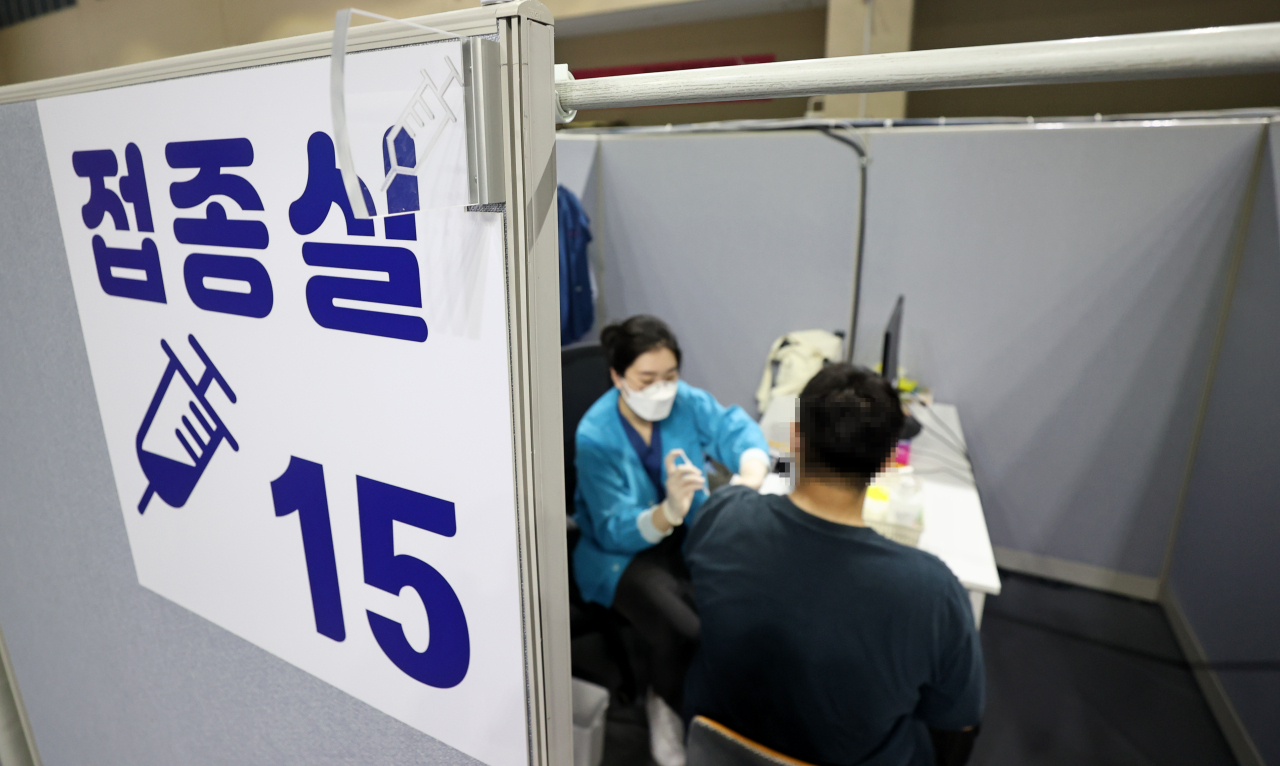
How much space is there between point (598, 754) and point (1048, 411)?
74.2 inches

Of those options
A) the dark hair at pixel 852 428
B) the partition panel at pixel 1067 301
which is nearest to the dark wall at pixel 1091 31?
the partition panel at pixel 1067 301

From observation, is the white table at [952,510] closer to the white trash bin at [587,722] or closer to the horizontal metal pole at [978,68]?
the white trash bin at [587,722]

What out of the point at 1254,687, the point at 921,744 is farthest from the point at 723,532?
the point at 1254,687

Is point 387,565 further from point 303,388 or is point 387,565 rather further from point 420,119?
point 420,119

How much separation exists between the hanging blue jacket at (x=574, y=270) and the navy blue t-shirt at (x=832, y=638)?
1.67 meters

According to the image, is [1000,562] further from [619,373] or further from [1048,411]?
[619,373]

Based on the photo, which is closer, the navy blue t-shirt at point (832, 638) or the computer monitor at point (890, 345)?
the navy blue t-shirt at point (832, 638)

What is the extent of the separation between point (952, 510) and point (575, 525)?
36.9 inches

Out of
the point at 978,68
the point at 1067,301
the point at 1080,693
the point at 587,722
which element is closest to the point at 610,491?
the point at 587,722

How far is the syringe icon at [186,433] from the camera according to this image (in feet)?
2.38

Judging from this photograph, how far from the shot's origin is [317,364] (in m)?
0.63

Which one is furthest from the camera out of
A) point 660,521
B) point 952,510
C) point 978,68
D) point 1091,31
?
point 1091,31

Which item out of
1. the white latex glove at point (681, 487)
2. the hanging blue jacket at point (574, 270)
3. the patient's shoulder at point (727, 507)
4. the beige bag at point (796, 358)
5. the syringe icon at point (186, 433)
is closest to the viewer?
the syringe icon at point (186, 433)

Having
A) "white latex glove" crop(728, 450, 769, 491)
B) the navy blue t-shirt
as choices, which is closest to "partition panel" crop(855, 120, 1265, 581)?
"white latex glove" crop(728, 450, 769, 491)
